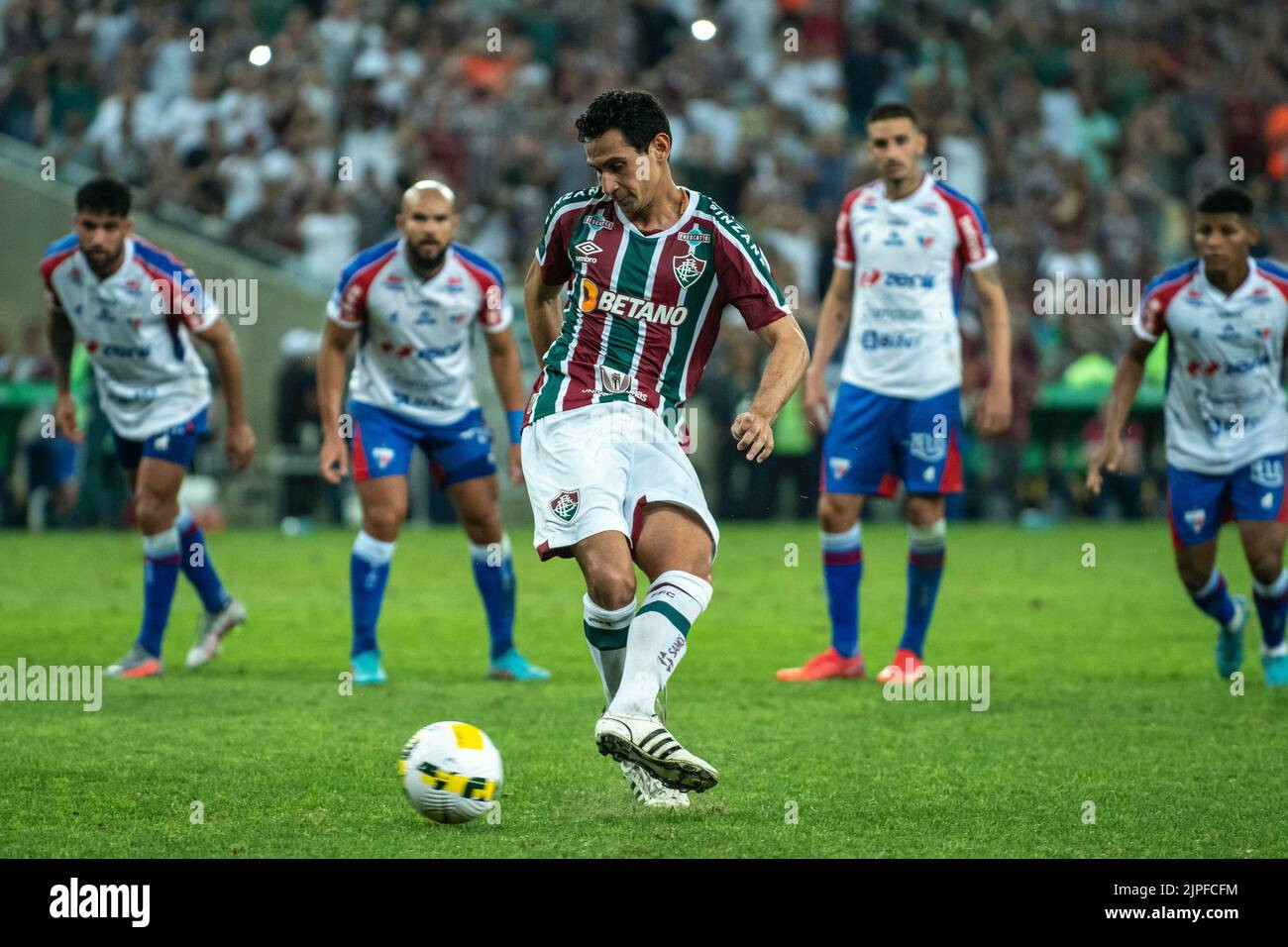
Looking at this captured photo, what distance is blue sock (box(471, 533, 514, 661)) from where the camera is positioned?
392 inches

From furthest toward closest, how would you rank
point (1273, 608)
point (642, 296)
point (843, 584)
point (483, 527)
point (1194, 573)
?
1. point (483, 527)
2. point (843, 584)
3. point (1273, 608)
4. point (1194, 573)
5. point (642, 296)

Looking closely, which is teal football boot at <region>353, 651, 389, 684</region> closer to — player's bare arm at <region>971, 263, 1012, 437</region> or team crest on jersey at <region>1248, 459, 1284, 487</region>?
player's bare arm at <region>971, 263, 1012, 437</region>

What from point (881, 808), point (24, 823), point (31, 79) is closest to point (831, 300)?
point (881, 808)

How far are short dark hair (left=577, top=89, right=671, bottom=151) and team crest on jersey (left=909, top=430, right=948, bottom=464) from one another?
3790 mm

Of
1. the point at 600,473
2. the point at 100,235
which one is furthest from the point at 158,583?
the point at 600,473

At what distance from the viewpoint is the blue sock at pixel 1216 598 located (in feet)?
31.3

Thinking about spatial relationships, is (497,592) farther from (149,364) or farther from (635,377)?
(635,377)

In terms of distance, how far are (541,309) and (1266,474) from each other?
415 cm

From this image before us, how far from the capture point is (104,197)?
9789mm

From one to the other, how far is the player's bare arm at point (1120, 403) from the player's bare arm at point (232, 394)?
13.9ft

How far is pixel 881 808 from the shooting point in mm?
6305

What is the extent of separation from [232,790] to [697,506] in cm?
186

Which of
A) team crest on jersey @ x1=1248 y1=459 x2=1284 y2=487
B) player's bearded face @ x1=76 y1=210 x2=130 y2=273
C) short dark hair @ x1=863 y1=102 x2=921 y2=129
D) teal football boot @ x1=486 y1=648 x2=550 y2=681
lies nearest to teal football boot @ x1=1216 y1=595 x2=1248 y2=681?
team crest on jersey @ x1=1248 y1=459 x2=1284 y2=487

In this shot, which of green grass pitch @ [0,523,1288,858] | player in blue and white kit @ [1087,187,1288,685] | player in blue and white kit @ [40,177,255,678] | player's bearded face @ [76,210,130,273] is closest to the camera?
green grass pitch @ [0,523,1288,858]
